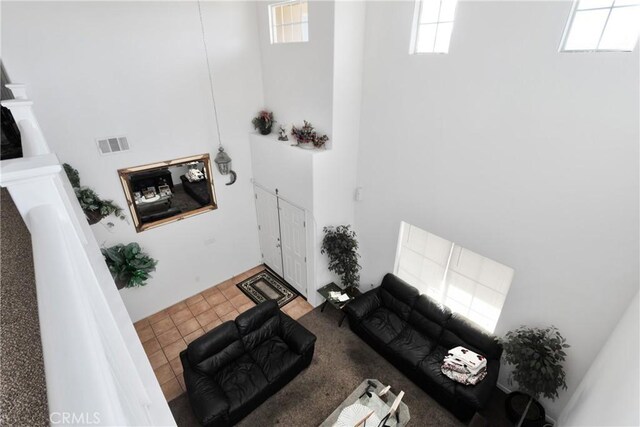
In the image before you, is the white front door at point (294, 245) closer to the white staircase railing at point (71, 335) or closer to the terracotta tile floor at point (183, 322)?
the terracotta tile floor at point (183, 322)

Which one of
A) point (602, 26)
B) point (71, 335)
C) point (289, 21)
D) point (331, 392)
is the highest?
point (289, 21)

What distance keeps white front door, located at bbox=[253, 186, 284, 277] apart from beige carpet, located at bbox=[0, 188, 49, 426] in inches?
180

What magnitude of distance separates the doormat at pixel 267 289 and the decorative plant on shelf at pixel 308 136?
10.2 ft

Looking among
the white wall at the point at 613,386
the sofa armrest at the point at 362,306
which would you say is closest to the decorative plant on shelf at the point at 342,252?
the sofa armrest at the point at 362,306

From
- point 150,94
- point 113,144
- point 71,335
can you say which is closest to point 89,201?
point 113,144

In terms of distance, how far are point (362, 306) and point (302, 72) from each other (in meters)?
3.86

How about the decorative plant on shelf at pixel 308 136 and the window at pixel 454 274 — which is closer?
the window at pixel 454 274

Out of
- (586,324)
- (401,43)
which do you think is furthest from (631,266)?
(401,43)

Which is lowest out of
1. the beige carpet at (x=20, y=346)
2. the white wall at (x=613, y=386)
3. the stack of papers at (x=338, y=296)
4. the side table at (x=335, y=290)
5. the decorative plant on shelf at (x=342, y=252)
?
the side table at (x=335, y=290)

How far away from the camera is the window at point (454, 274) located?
13.6 ft

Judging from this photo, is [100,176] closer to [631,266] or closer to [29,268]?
[29,268]

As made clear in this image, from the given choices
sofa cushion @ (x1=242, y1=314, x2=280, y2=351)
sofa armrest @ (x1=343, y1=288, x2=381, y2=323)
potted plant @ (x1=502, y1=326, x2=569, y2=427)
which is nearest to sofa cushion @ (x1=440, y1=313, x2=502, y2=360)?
potted plant @ (x1=502, y1=326, x2=569, y2=427)

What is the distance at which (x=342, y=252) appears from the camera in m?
5.44

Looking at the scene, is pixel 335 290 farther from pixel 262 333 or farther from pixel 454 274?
pixel 454 274
